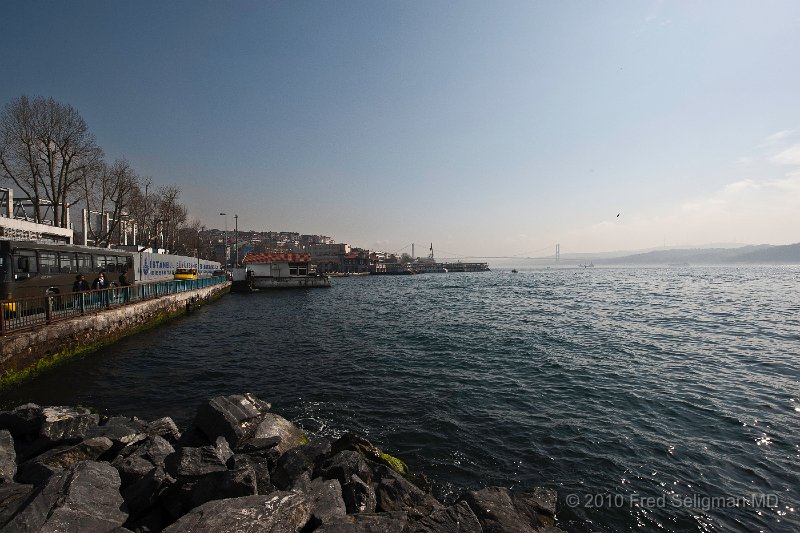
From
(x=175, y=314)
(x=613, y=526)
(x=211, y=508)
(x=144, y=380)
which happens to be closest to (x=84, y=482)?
(x=211, y=508)

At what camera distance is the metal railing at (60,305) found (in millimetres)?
12312

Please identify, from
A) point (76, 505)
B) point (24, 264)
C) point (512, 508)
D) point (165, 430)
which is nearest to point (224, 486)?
point (76, 505)

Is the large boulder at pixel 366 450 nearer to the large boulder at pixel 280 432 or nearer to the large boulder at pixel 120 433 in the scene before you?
the large boulder at pixel 280 432

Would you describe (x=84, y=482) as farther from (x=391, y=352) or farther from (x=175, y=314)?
(x=175, y=314)

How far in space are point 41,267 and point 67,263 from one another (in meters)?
2.30

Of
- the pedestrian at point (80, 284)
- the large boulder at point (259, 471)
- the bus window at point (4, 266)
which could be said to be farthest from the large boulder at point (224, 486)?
the pedestrian at point (80, 284)

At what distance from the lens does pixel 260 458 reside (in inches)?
236

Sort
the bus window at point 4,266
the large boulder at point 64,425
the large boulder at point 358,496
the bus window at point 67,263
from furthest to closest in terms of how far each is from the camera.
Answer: the bus window at point 67,263
the bus window at point 4,266
the large boulder at point 64,425
the large boulder at point 358,496

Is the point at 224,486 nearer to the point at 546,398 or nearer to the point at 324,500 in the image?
the point at 324,500

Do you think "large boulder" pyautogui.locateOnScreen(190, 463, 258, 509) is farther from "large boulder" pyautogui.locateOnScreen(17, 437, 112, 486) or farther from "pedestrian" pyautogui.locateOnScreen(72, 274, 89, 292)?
"pedestrian" pyautogui.locateOnScreen(72, 274, 89, 292)

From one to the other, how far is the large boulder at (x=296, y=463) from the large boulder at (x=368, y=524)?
1.41 metres

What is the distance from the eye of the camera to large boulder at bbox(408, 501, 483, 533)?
180 inches

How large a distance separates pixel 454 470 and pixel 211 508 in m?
4.55

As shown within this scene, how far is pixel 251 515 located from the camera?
12.9 feet
